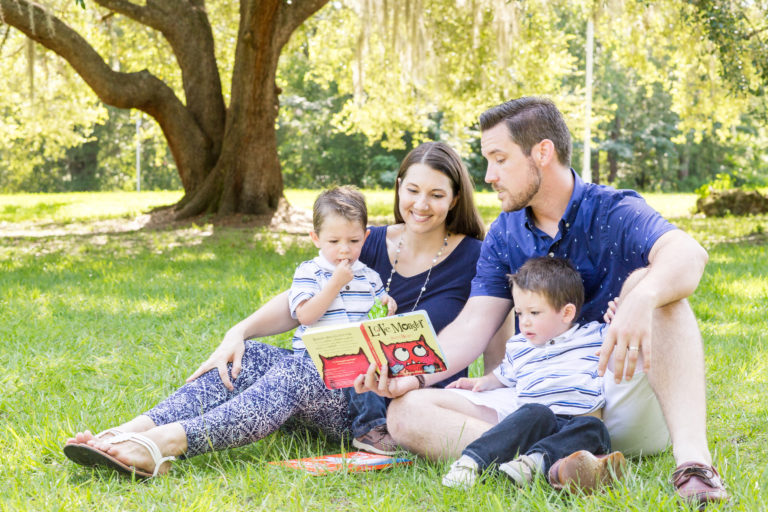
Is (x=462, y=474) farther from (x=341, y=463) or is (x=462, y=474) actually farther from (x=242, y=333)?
(x=242, y=333)

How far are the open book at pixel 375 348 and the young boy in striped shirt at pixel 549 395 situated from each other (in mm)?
331

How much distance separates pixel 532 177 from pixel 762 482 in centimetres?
129

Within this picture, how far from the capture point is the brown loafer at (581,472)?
237 cm

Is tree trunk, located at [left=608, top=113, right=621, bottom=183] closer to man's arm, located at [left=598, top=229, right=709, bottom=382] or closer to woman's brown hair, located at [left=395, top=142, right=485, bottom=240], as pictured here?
woman's brown hair, located at [left=395, top=142, right=485, bottom=240]

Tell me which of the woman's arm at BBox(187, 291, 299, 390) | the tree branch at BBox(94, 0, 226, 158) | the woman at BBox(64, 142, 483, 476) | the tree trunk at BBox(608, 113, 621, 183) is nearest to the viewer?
the woman at BBox(64, 142, 483, 476)

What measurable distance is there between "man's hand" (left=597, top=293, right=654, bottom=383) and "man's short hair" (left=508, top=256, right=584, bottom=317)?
42 cm

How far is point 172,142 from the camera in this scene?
12000 mm

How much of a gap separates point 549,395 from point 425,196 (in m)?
1.01

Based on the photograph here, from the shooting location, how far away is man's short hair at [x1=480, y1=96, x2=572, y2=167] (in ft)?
9.78

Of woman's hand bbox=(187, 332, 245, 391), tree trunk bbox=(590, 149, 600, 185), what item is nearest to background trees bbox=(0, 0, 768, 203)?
woman's hand bbox=(187, 332, 245, 391)

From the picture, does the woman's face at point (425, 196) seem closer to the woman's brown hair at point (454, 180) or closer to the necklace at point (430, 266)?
the woman's brown hair at point (454, 180)

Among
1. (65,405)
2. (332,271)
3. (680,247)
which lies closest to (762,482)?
(680,247)

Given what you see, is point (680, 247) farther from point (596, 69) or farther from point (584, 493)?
point (596, 69)

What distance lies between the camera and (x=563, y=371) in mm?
2732
